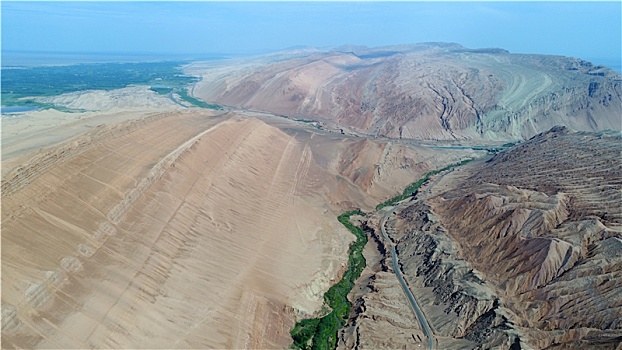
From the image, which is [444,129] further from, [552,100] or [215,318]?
[215,318]

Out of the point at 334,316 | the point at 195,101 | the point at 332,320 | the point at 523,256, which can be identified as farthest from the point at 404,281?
the point at 195,101

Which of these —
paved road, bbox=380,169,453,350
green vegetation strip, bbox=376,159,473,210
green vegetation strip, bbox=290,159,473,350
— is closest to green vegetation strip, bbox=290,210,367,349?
green vegetation strip, bbox=290,159,473,350

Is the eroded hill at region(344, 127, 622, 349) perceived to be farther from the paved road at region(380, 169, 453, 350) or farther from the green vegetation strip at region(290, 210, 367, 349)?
the green vegetation strip at region(290, 210, 367, 349)

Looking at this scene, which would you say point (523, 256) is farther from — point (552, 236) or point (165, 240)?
point (165, 240)

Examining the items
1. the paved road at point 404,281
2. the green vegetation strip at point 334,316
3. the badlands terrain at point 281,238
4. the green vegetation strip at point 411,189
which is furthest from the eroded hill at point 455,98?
the green vegetation strip at point 334,316

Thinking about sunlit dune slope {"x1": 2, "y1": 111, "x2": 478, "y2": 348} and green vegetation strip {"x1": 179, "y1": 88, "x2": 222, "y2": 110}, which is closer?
sunlit dune slope {"x1": 2, "y1": 111, "x2": 478, "y2": 348}

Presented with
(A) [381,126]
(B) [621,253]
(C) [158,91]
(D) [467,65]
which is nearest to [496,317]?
(B) [621,253]
